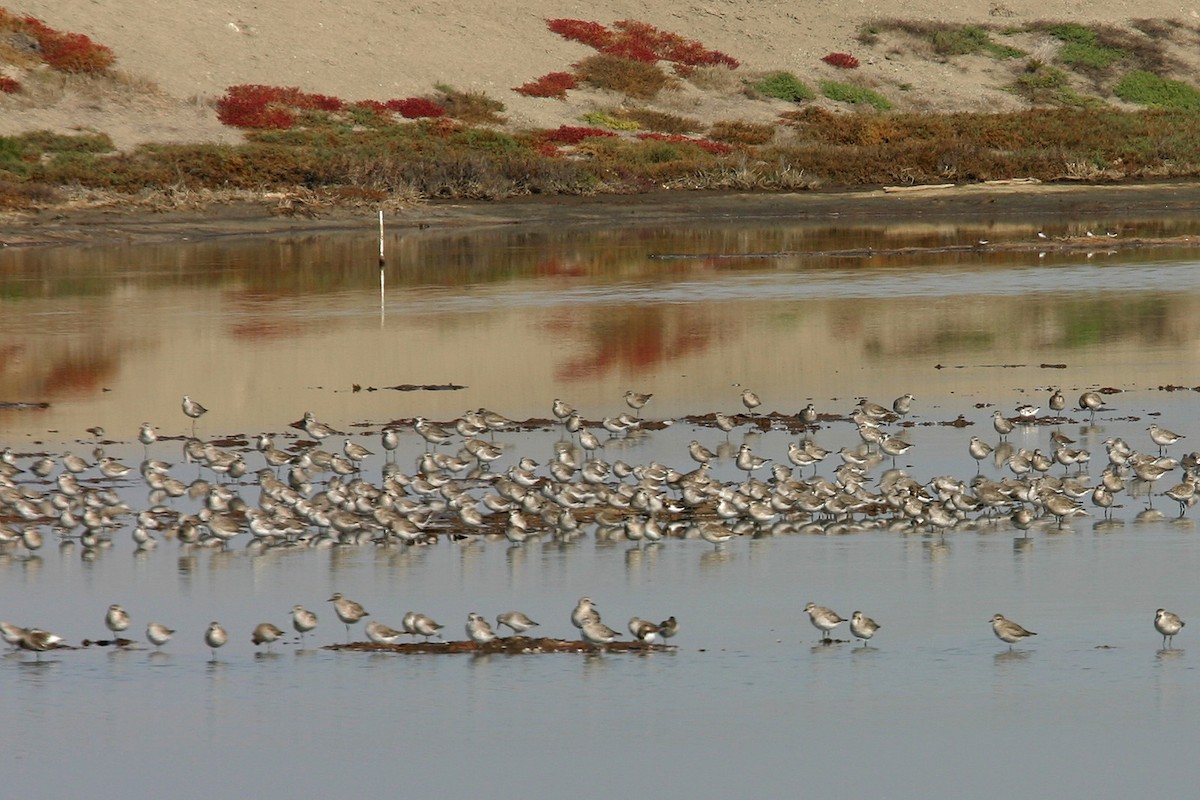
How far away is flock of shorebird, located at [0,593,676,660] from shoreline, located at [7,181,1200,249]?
105 feet

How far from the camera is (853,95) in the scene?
233 ft

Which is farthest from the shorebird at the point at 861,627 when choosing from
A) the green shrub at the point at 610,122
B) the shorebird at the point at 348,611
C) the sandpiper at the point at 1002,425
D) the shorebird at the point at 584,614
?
the green shrub at the point at 610,122

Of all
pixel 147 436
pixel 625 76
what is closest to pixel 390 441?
pixel 147 436

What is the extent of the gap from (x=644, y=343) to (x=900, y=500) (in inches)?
448

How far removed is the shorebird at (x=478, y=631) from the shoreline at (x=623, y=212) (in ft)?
108

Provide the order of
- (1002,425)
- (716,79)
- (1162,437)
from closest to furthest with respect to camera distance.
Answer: (1162,437)
(1002,425)
(716,79)

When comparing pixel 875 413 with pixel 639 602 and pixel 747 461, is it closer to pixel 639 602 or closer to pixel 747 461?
pixel 747 461

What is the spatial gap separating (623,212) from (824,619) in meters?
37.2

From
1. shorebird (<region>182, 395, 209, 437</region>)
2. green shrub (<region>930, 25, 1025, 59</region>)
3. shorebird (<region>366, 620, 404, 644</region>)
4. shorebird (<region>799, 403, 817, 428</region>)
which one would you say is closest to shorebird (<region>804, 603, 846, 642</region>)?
shorebird (<region>366, 620, 404, 644</region>)

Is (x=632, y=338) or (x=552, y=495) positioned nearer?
(x=552, y=495)

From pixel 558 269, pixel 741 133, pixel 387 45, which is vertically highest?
pixel 387 45

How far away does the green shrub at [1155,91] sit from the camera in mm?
77188

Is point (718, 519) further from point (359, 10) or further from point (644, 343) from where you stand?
point (359, 10)

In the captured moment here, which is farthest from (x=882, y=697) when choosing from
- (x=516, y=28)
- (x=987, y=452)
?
(x=516, y=28)
